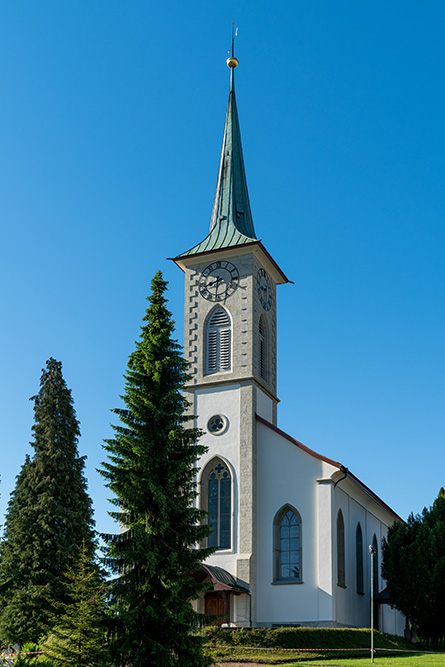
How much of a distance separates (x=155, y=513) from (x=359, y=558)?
2068cm

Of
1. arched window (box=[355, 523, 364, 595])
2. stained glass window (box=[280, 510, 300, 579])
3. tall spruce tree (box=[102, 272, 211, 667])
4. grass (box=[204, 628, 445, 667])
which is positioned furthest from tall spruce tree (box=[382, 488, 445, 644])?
tall spruce tree (box=[102, 272, 211, 667])

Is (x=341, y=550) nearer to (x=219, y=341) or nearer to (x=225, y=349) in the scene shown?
(x=225, y=349)

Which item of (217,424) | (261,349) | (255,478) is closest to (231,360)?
(261,349)

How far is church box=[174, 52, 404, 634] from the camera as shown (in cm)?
3122

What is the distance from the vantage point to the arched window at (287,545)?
104ft

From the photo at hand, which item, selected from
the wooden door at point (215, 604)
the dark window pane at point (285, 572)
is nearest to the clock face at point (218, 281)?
the dark window pane at point (285, 572)

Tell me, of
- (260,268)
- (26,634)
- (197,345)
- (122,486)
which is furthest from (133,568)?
(260,268)

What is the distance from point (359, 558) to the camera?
1473 inches

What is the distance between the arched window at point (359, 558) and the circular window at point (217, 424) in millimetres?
8900

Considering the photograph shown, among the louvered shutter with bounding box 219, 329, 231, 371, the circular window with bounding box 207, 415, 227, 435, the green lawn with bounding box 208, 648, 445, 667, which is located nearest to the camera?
the green lawn with bounding box 208, 648, 445, 667

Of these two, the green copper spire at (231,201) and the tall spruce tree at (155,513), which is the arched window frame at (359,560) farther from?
the tall spruce tree at (155,513)

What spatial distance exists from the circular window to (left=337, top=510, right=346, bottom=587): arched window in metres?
6.45

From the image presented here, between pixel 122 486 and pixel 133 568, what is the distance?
209 centimetres

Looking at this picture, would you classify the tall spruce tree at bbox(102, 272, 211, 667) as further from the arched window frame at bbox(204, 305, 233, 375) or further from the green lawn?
the arched window frame at bbox(204, 305, 233, 375)
